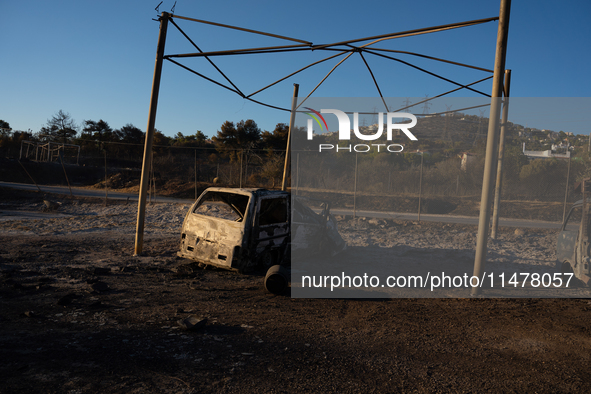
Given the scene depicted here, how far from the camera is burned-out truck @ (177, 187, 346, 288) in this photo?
21.2 feet

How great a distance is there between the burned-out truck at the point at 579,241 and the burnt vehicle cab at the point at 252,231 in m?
4.85

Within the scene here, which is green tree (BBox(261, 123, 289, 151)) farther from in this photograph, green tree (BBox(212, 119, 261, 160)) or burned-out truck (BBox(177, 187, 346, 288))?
burned-out truck (BBox(177, 187, 346, 288))

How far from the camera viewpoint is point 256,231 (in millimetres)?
6598

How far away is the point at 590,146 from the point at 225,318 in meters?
11.4

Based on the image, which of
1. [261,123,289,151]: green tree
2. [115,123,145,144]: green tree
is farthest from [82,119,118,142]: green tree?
[261,123,289,151]: green tree

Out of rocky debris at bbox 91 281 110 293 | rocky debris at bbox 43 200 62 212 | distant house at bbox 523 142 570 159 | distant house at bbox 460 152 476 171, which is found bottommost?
rocky debris at bbox 91 281 110 293

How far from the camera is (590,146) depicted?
10180 mm

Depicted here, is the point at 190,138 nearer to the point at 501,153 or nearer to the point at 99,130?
the point at 99,130

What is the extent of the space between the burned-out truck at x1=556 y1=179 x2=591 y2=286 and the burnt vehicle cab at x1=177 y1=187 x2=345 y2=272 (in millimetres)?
4854

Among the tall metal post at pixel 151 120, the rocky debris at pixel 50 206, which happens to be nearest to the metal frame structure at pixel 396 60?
the tall metal post at pixel 151 120

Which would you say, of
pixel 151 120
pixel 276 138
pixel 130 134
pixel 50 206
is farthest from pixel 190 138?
pixel 151 120

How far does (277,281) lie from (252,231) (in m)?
1.15

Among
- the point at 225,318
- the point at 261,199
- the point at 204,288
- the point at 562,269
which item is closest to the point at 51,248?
the point at 204,288

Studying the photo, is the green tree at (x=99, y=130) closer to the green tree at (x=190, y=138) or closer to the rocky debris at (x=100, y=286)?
the green tree at (x=190, y=138)
